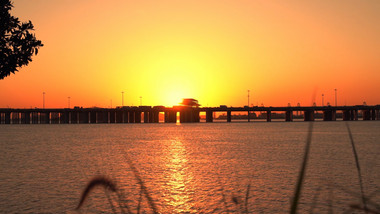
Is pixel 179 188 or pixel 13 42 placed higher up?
pixel 13 42

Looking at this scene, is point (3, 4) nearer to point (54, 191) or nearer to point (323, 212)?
point (54, 191)

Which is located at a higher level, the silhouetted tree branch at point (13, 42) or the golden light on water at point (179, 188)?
the silhouetted tree branch at point (13, 42)

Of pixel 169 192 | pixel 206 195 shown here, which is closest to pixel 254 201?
pixel 206 195

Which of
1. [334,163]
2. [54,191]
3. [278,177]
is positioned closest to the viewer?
[54,191]

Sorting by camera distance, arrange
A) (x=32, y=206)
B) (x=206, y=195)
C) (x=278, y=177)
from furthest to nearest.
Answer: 1. (x=278, y=177)
2. (x=206, y=195)
3. (x=32, y=206)

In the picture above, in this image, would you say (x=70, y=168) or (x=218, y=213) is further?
(x=70, y=168)

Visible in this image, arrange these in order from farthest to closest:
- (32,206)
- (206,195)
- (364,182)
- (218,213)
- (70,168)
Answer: (70,168)
(364,182)
(206,195)
(32,206)
(218,213)

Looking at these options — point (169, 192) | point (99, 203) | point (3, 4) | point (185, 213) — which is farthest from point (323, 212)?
point (3, 4)

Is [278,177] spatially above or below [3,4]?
below

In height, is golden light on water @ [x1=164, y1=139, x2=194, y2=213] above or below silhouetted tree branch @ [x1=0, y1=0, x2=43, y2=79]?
below

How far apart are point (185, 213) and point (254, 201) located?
12.4 ft

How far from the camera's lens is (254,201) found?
18.0 meters

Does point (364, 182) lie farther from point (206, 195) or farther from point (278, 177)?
point (206, 195)

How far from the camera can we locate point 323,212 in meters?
15.6
